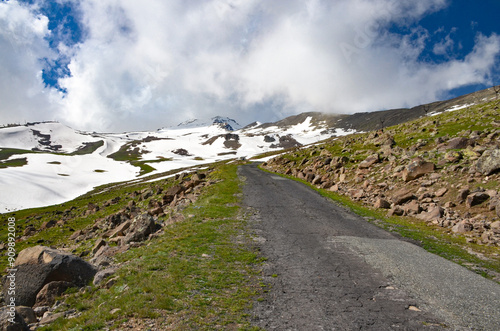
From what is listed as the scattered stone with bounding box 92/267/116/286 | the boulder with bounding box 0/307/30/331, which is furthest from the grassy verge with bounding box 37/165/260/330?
the boulder with bounding box 0/307/30/331

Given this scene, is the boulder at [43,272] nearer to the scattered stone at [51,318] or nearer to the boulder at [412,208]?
the scattered stone at [51,318]

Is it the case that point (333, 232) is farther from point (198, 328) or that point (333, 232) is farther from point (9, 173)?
point (9, 173)

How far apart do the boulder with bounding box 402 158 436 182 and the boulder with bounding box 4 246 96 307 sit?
29.1 meters

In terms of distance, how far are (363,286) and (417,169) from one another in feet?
70.2

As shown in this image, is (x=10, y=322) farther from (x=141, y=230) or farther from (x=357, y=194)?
(x=357, y=194)

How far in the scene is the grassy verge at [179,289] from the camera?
8227 mm

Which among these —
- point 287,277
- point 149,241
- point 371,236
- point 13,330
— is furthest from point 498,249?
point 13,330

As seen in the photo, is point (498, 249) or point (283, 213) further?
point (283, 213)

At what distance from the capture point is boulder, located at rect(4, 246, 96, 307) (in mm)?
11477

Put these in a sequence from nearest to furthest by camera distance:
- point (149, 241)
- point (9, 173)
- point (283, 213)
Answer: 1. point (149, 241)
2. point (283, 213)
3. point (9, 173)

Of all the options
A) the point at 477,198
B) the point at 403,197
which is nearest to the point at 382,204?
the point at 403,197

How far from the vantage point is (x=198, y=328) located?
25.6ft

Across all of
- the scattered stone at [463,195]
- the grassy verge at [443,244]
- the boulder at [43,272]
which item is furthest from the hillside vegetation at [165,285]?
the scattered stone at [463,195]

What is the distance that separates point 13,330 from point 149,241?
30.3 feet
